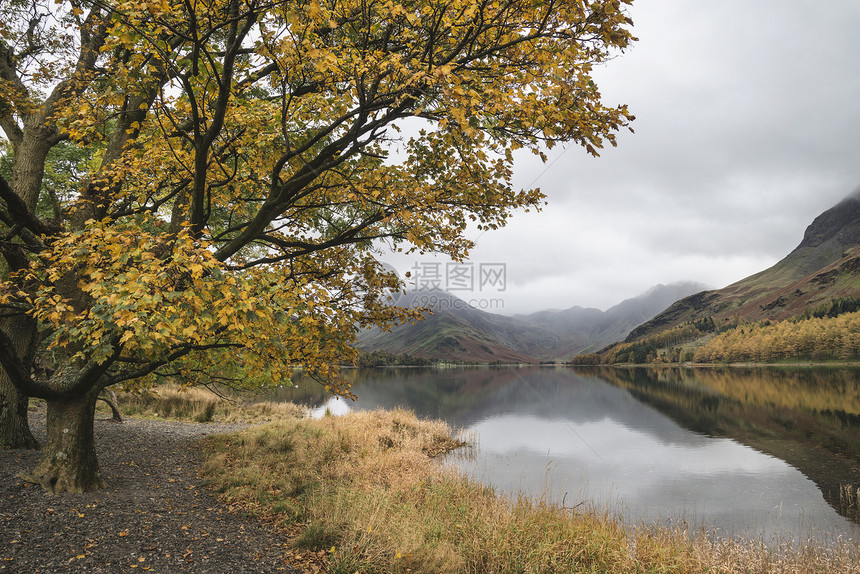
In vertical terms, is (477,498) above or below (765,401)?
above

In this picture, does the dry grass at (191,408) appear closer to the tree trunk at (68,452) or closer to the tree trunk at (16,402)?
the tree trunk at (16,402)

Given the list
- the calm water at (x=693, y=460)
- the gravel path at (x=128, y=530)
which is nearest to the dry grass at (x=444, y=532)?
the gravel path at (x=128, y=530)

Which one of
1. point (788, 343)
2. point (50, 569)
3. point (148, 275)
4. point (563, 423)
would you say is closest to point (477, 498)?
point (50, 569)

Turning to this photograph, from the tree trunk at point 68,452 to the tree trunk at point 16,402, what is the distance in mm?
2935

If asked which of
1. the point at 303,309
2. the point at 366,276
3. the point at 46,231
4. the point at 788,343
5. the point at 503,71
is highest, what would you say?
the point at 503,71

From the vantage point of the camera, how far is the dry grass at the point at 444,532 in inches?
275

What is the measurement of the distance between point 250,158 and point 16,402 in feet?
27.9

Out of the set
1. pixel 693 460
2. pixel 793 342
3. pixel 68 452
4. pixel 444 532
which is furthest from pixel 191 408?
pixel 793 342

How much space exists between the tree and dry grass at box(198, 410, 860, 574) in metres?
2.65

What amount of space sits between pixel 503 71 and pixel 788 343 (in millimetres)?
174959

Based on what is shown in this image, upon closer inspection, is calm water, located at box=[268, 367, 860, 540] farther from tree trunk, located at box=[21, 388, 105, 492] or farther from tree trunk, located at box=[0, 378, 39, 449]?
tree trunk, located at box=[0, 378, 39, 449]

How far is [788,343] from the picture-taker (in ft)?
445

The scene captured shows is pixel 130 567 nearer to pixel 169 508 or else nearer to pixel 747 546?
pixel 169 508

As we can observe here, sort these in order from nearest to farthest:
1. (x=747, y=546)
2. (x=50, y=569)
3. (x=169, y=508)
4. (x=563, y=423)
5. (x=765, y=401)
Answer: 1. (x=50, y=569)
2. (x=169, y=508)
3. (x=747, y=546)
4. (x=563, y=423)
5. (x=765, y=401)
